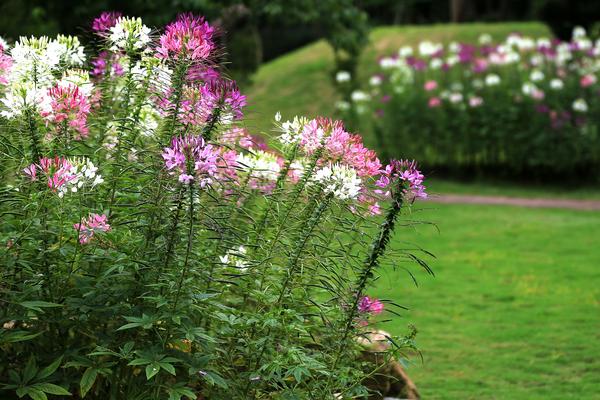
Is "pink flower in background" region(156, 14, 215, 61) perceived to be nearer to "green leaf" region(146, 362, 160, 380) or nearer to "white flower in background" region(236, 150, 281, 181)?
"white flower in background" region(236, 150, 281, 181)

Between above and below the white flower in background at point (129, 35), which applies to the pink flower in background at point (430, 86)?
above

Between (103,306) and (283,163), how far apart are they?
102cm

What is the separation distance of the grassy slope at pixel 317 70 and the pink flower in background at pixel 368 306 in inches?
615

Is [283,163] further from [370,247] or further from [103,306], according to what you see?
[103,306]

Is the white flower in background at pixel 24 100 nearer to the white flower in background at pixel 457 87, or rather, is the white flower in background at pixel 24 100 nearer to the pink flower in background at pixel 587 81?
the pink flower in background at pixel 587 81

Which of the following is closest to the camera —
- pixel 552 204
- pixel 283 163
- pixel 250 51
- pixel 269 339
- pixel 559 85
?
pixel 269 339

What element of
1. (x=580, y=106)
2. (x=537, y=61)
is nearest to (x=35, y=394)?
(x=580, y=106)

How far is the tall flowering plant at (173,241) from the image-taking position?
118 inches

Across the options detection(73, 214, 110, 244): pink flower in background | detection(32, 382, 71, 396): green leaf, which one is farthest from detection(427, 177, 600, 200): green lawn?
detection(32, 382, 71, 396): green leaf

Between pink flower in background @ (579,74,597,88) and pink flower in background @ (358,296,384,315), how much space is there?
11251 millimetres

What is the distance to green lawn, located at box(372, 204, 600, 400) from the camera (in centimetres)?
557

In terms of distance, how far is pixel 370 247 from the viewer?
3240 mm

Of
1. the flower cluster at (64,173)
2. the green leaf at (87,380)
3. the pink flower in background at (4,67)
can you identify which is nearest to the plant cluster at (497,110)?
the pink flower in background at (4,67)

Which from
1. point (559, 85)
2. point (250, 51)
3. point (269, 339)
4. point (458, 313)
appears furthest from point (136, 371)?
point (250, 51)
